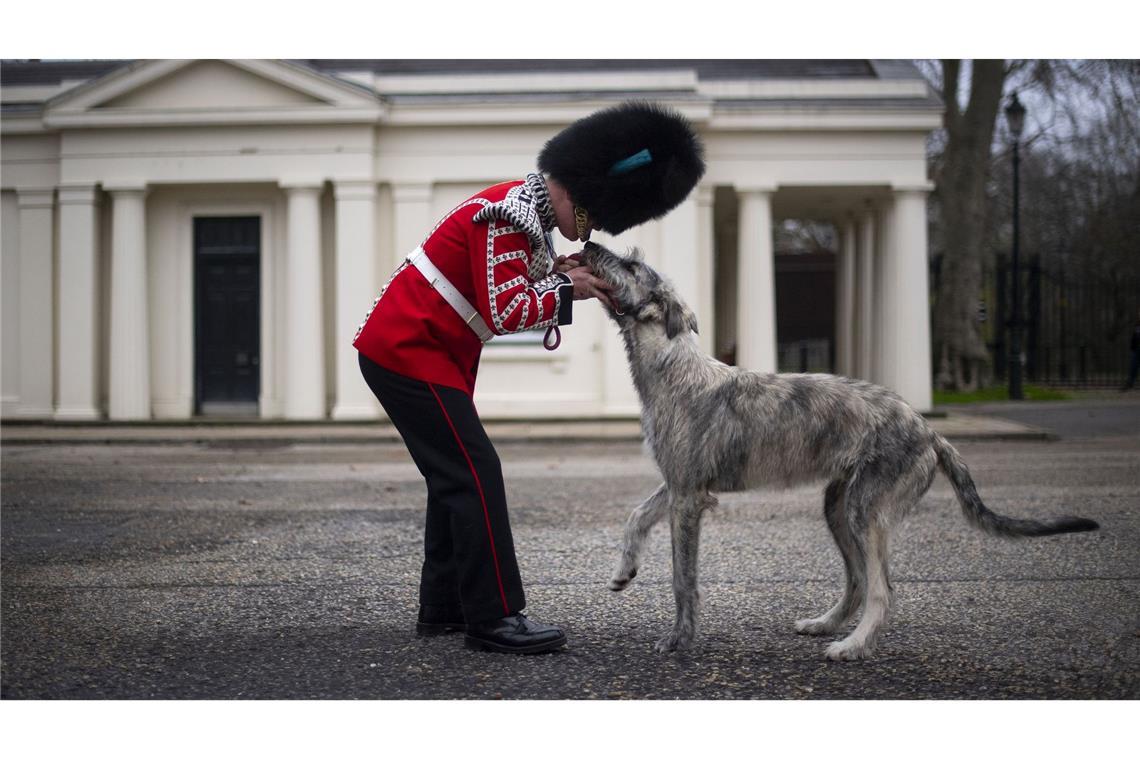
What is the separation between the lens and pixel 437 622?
530cm

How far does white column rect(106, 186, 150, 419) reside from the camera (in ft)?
74.3

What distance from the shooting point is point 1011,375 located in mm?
25531

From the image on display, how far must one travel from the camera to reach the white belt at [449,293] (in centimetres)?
493

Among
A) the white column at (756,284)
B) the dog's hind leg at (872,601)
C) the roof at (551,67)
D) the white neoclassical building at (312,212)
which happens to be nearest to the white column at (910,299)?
the white neoclassical building at (312,212)

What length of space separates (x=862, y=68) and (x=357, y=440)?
14418 millimetres

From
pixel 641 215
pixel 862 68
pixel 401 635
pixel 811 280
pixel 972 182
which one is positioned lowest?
pixel 401 635

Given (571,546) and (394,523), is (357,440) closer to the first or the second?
(394,523)

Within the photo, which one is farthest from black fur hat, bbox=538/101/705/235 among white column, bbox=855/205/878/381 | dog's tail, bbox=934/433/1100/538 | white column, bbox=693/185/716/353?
white column, bbox=855/205/878/381

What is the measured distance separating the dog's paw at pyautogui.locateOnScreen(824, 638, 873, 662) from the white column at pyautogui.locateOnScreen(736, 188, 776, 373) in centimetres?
1817

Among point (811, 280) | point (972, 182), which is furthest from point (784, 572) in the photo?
point (811, 280)

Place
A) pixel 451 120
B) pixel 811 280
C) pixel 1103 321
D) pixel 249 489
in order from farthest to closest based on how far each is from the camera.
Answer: pixel 811 280 < pixel 1103 321 < pixel 451 120 < pixel 249 489

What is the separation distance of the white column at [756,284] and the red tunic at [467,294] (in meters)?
18.2

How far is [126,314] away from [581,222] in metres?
19.6

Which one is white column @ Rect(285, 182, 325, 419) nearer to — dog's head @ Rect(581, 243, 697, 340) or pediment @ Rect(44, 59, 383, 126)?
pediment @ Rect(44, 59, 383, 126)
